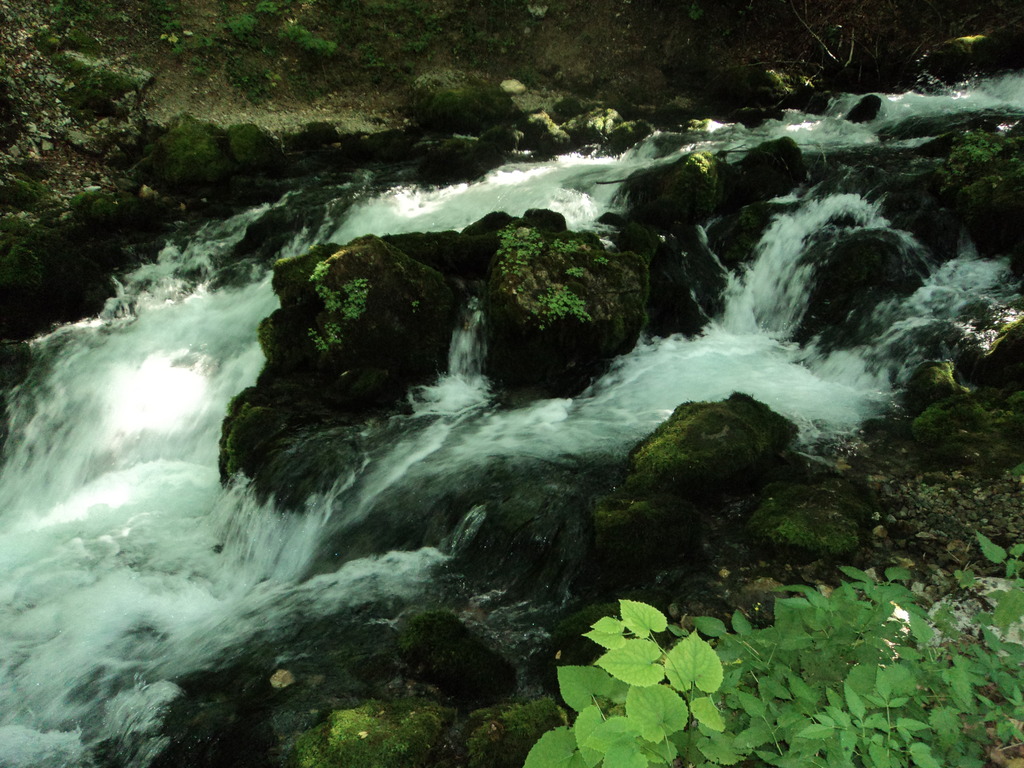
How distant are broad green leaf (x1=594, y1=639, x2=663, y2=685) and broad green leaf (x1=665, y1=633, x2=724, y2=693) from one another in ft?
0.19

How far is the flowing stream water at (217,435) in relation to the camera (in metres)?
4.39

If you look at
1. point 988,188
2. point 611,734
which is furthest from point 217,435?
point 988,188

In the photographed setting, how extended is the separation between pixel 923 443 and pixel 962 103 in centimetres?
1048

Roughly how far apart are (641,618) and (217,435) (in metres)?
6.58

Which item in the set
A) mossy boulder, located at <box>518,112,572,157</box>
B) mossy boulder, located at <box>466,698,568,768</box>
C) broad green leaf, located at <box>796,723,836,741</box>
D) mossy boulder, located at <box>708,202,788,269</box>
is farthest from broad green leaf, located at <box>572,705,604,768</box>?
mossy boulder, located at <box>518,112,572,157</box>

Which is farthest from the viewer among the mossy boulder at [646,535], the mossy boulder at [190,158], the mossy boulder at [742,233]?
the mossy boulder at [190,158]

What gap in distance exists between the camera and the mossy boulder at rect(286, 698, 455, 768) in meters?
2.85

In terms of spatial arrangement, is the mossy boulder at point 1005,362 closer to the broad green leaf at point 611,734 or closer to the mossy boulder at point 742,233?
the mossy boulder at point 742,233

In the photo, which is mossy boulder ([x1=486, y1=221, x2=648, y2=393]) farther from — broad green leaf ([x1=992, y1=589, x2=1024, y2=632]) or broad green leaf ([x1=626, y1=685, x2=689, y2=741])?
broad green leaf ([x1=626, y1=685, x2=689, y2=741])

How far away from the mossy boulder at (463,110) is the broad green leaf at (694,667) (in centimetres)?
1431

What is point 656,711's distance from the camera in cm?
172

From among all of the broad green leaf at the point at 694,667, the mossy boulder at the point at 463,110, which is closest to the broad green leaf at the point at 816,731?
the broad green leaf at the point at 694,667

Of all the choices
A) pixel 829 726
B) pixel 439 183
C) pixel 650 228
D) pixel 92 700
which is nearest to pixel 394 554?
pixel 92 700

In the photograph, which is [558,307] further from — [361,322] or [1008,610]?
[1008,610]
